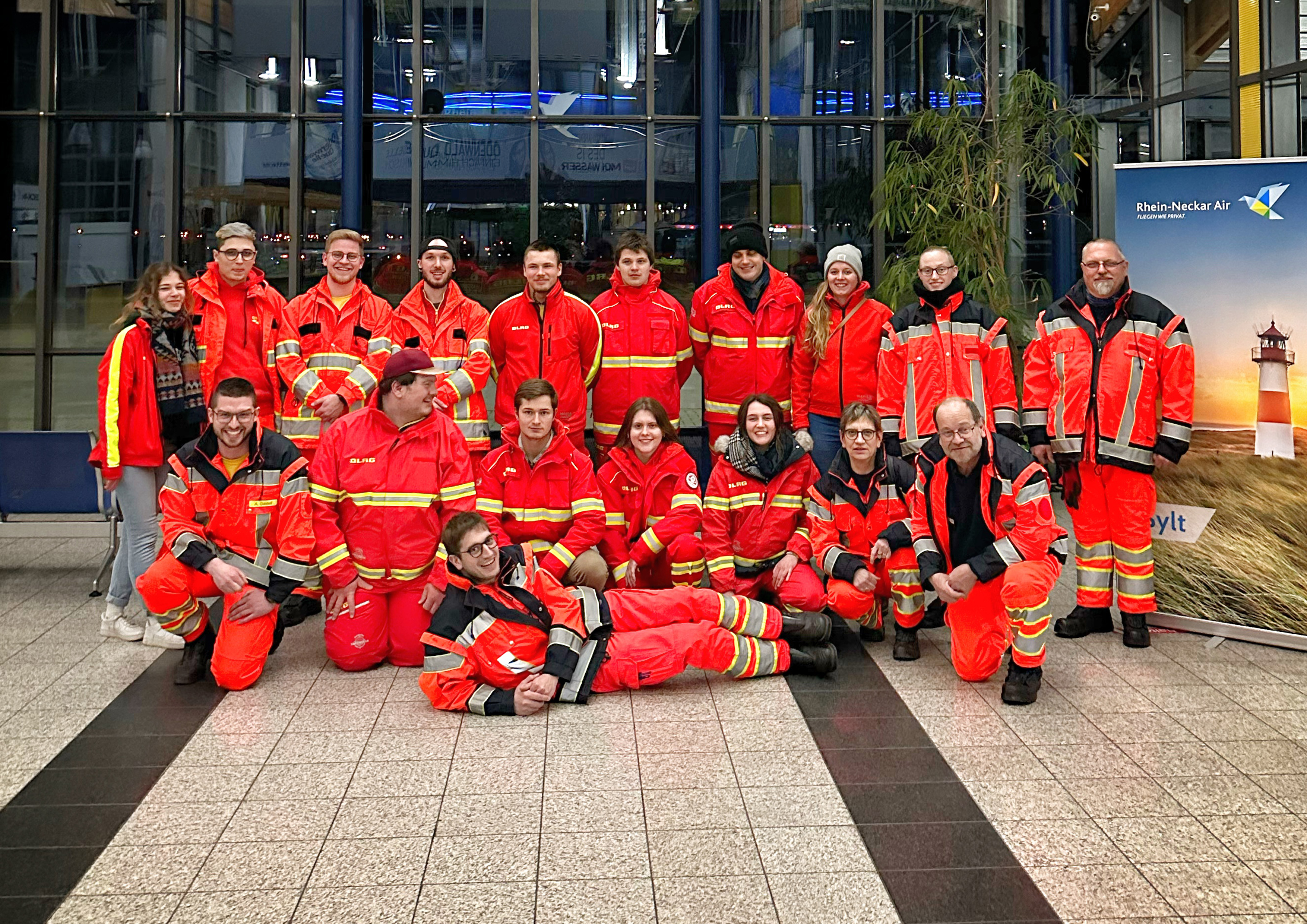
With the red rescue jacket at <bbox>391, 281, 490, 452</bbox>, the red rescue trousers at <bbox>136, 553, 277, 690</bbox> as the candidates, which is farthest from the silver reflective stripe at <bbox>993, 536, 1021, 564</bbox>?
the red rescue trousers at <bbox>136, 553, 277, 690</bbox>

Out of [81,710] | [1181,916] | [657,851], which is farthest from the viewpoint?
[81,710]

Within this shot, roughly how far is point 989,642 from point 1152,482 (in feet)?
4.37

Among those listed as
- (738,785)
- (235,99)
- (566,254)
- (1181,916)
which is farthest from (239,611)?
(235,99)

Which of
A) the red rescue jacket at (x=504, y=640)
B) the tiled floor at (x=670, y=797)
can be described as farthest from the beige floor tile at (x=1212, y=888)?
the red rescue jacket at (x=504, y=640)

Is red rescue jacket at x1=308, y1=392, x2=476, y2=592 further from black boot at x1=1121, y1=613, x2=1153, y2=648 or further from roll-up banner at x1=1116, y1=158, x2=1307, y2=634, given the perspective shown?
roll-up banner at x1=1116, y1=158, x2=1307, y2=634

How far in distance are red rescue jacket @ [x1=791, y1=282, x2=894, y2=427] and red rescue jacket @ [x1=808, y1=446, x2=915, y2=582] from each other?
27.1 inches

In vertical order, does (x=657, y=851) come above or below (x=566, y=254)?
below

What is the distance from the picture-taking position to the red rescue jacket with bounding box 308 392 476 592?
Result: 483 centimetres

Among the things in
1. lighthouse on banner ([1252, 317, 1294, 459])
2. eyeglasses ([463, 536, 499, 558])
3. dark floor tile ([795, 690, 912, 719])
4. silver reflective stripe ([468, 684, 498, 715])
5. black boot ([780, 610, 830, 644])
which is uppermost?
lighthouse on banner ([1252, 317, 1294, 459])

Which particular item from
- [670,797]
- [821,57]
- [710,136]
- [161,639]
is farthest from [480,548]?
[821,57]

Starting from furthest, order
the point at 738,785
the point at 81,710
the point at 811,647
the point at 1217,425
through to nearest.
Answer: the point at 1217,425 < the point at 811,647 < the point at 81,710 < the point at 738,785

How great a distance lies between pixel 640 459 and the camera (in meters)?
5.36

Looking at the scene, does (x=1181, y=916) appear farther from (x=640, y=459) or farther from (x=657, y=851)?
(x=640, y=459)

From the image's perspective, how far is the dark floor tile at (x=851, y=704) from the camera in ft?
14.0
